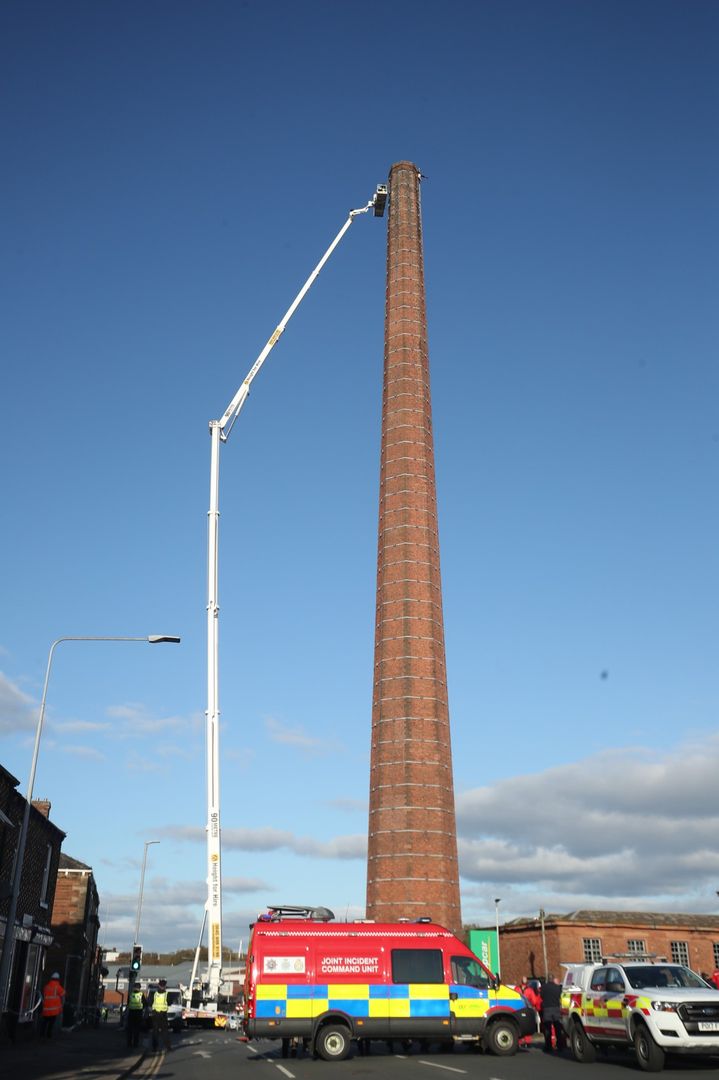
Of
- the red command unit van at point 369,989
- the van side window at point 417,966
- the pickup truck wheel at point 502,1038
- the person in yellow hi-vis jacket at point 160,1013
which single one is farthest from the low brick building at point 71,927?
the pickup truck wheel at point 502,1038

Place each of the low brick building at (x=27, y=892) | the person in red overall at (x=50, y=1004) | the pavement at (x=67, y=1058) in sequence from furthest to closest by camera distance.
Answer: the low brick building at (x=27, y=892), the person in red overall at (x=50, y=1004), the pavement at (x=67, y=1058)

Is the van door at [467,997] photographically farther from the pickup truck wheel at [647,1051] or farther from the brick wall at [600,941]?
the brick wall at [600,941]

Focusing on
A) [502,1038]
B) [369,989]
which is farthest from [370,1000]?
[502,1038]

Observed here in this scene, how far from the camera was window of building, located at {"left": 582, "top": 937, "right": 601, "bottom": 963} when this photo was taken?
175ft

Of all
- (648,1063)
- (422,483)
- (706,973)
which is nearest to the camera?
(648,1063)

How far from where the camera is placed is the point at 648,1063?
14.2m

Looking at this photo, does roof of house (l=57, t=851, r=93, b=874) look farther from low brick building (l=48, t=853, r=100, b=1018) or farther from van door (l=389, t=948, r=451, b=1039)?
van door (l=389, t=948, r=451, b=1039)

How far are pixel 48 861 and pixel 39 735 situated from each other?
13937 mm

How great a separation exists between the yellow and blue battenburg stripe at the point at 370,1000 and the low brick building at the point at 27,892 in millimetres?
7568

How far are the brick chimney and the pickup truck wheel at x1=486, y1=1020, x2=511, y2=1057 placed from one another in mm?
22616

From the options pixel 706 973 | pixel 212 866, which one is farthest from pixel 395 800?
pixel 706 973

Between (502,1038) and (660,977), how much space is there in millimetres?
4510

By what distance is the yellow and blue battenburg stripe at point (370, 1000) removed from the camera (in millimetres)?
17859

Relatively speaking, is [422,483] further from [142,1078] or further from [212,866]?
[142,1078]
